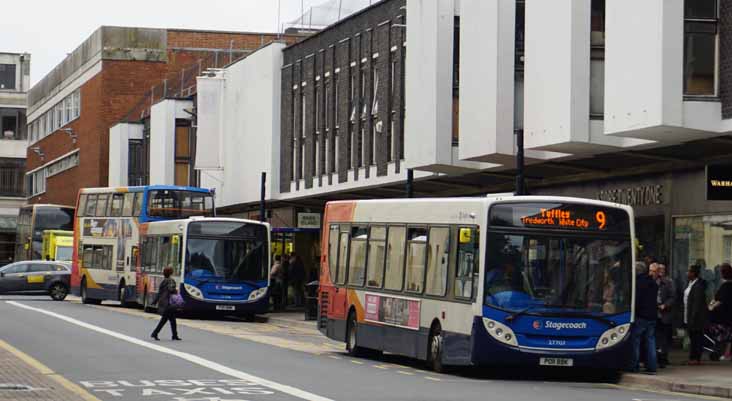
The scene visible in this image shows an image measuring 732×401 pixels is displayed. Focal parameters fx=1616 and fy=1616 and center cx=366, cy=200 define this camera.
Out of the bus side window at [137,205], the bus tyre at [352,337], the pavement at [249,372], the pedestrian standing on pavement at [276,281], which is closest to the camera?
the pavement at [249,372]

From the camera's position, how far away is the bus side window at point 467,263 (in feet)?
74.4

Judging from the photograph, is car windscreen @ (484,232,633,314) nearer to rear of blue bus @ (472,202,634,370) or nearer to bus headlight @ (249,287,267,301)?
rear of blue bus @ (472,202,634,370)

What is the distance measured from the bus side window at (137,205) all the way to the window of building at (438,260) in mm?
26686

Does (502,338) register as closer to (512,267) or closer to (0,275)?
(512,267)

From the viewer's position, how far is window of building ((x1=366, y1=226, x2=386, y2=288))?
26406 mm

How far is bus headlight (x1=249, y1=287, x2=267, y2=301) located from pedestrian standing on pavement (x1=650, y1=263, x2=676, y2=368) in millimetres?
18812

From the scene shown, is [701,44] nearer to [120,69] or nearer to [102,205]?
[102,205]

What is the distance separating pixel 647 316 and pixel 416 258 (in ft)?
12.2

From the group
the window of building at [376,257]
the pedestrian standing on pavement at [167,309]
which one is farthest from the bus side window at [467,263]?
the pedestrian standing on pavement at [167,309]

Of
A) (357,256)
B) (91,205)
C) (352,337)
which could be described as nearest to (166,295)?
(352,337)

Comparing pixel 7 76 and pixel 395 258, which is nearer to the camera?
pixel 395 258

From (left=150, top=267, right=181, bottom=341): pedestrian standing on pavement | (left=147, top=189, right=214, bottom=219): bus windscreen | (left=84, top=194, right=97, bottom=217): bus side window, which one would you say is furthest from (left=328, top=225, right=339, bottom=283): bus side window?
(left=84, top=194, right=97, bottom=217): bus side window

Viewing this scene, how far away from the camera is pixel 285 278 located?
48625 mm

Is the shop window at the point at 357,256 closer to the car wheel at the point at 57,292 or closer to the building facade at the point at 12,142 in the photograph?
the car wheel at the point at 57,292
